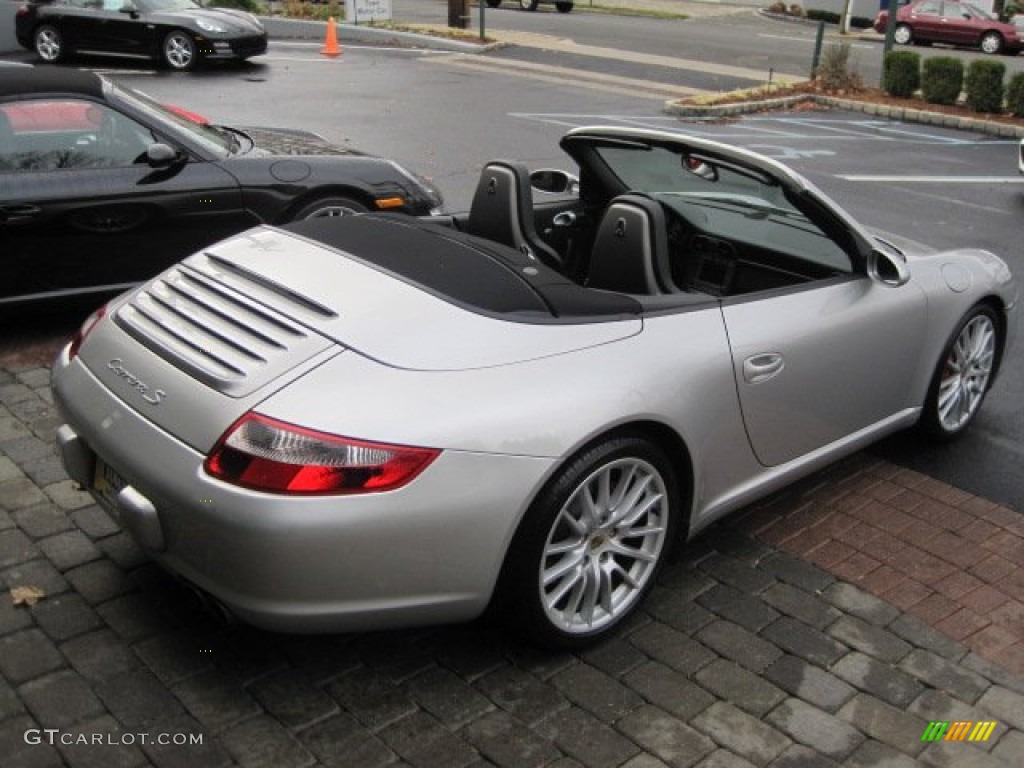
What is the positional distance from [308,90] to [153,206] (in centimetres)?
1095

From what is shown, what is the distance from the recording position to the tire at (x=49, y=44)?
704 inches

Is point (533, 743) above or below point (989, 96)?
below

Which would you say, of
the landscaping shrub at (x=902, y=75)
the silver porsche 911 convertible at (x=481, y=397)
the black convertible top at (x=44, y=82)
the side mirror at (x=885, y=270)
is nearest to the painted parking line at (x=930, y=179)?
the landscaping shrub at (x=902, y=75)

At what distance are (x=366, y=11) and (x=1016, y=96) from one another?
1399 cm

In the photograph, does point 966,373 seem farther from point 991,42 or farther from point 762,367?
point 991,42

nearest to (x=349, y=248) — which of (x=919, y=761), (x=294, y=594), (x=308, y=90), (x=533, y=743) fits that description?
(x=294, y=594)

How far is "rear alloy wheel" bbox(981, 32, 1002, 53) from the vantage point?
→ 98.8 feet

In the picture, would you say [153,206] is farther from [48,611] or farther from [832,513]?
[832,513]

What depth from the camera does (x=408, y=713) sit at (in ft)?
10.4

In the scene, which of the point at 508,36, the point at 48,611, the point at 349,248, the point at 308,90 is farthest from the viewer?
the point at 508,36

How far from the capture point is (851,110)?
56.6 ft

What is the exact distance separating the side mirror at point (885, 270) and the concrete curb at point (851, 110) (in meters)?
12.1

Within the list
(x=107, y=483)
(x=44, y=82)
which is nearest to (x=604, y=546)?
(x=107, y=483)

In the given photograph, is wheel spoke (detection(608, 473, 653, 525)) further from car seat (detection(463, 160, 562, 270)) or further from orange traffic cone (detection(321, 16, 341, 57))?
orange traffic cone (detection(321, 16, 341, 57))
